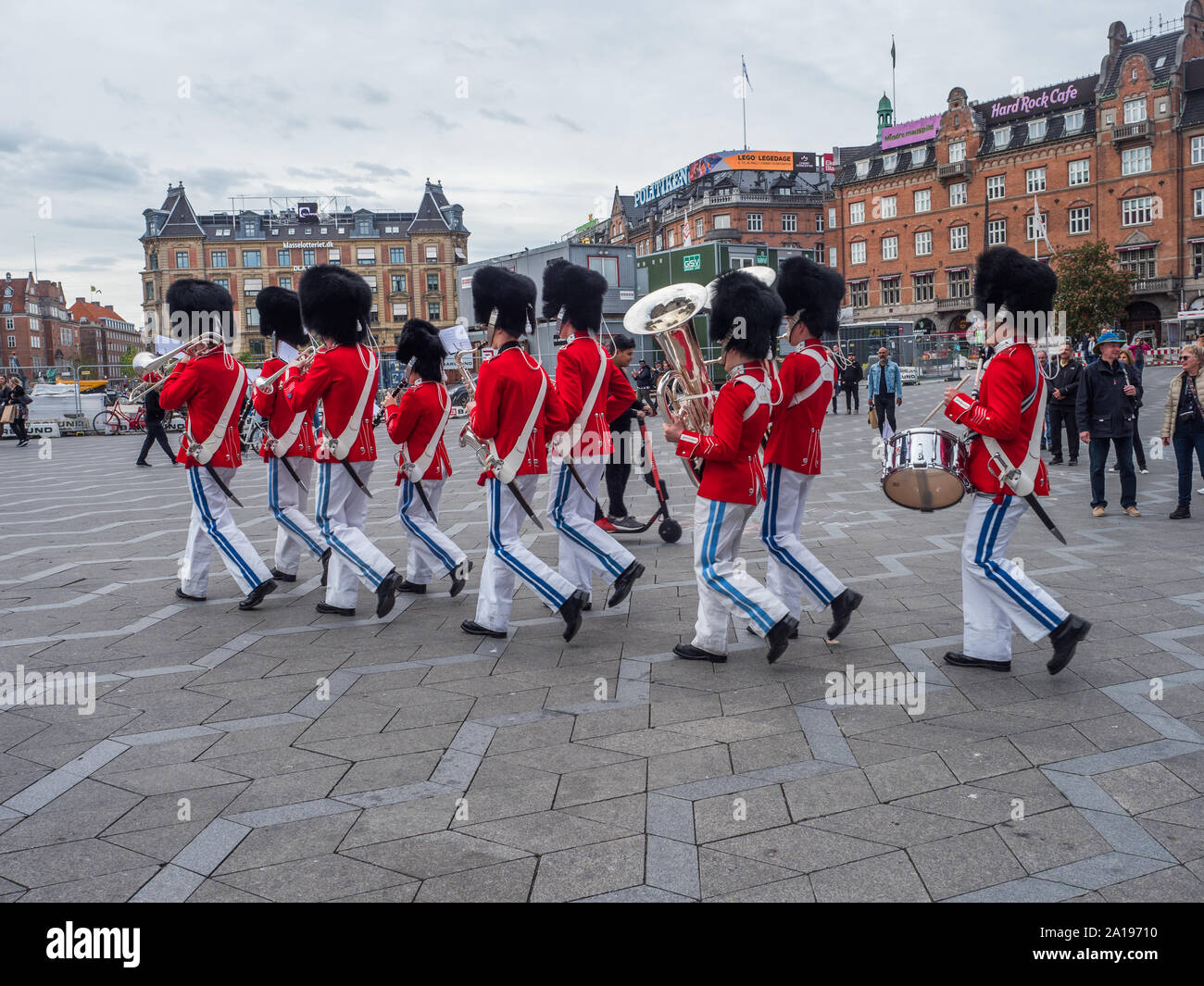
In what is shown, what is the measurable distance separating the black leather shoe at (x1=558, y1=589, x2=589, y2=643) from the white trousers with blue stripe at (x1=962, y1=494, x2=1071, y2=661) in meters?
1.97

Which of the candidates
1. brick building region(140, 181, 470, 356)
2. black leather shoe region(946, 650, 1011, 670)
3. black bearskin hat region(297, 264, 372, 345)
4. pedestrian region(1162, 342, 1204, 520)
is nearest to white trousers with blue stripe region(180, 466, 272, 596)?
black bearskin hat region(297, 264, 372, 345)

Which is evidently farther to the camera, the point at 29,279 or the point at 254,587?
the point at 29,279

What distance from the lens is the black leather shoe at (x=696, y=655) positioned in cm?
524

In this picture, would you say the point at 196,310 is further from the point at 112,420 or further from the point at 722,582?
the point at 112,420

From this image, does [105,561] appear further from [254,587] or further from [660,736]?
[660,736]

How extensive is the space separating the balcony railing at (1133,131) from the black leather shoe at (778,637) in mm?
55469

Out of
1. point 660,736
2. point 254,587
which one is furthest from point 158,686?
point 660,736

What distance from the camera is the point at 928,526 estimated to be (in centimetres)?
920

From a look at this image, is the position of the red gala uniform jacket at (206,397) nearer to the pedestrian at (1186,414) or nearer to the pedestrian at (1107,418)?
the pedestrian at (1107,418)

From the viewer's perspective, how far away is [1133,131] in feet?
168

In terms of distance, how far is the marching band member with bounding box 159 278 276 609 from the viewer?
657cm

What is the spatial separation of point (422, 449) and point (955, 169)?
58821mm

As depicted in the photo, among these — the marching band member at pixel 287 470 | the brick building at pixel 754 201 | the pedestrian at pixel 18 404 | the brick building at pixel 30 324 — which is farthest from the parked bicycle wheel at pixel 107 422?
the brick building at pixel 30 324
